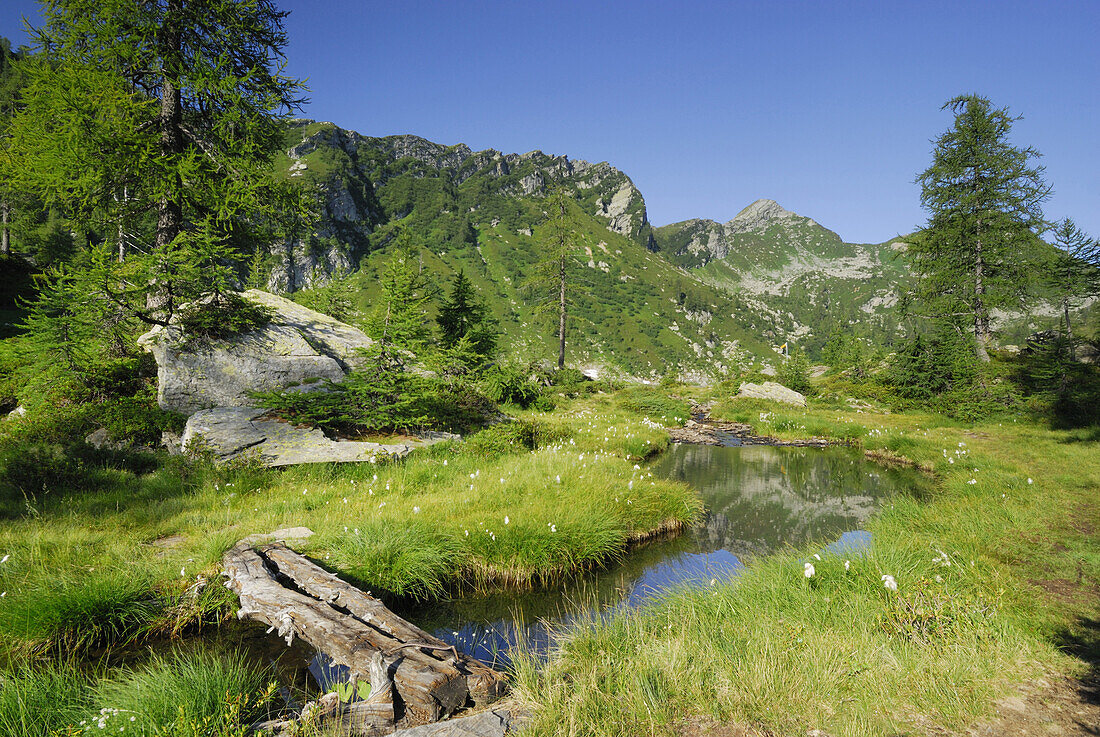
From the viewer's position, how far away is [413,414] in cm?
1237

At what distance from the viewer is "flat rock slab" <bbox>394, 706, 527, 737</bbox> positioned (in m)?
2.77

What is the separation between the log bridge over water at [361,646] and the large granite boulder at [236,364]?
712 cm

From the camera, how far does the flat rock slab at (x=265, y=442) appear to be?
31.2 feet

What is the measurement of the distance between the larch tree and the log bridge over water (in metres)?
9.27

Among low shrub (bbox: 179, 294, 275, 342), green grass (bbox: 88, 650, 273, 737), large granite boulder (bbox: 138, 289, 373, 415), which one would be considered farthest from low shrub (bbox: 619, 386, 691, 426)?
green grass (bbox: 88, 650, 273, 737)

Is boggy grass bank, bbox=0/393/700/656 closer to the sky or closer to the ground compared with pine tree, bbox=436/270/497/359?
closer to the ground

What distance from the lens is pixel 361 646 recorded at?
3.72 metres

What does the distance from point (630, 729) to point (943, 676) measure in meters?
2.87

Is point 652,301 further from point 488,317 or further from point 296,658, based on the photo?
point 296,658

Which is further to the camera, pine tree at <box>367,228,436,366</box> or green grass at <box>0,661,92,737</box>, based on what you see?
pine tree at <box>367,228,436,366</box>

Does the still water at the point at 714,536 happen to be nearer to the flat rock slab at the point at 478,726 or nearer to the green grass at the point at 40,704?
the flat rock slab at the point at 478,726

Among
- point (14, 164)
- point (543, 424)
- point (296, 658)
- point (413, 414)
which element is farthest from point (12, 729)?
point (14, 164)

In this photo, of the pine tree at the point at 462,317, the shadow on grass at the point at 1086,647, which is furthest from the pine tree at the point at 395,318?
the shadow on grass at the point at 1086,647

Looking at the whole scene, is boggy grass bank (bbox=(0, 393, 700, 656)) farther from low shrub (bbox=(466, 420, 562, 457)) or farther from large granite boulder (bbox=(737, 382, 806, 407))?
large granite boulder (bbox=(737, 382, 806, 407))
